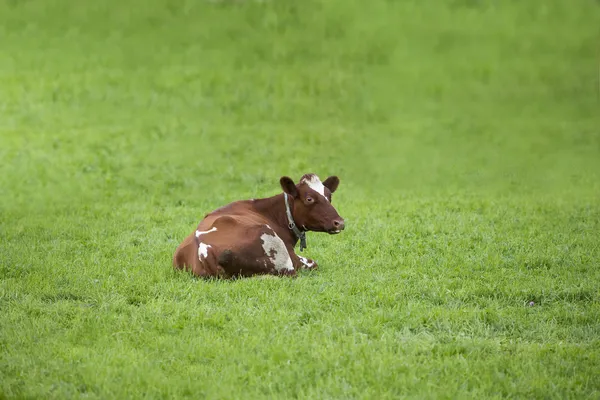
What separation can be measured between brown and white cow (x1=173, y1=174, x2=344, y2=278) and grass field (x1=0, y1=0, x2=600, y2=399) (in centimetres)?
32

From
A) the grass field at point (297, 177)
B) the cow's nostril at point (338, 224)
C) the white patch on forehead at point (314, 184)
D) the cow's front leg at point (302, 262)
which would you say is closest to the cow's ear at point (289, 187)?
the white patch on forehead at point (314, 184)

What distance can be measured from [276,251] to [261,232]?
325mm

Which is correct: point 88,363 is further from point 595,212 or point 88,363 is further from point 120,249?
point 595,212

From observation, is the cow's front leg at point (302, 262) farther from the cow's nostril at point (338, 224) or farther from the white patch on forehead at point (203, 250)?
the white patch on forehead at point (203, 250)

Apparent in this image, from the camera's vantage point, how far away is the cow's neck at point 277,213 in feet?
42.7

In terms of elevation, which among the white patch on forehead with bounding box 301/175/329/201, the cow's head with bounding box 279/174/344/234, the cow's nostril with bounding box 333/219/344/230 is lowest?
the cow's nostril with bounding box 333/219/344/230

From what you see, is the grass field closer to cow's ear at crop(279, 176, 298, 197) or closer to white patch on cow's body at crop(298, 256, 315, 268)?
white patch on cow's body at crop(298, 256, 315, 268)

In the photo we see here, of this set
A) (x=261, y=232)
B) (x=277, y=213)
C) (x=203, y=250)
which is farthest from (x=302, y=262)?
(x=203, y=250)

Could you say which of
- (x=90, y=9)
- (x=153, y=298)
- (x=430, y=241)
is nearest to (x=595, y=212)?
(x=430, y=241)

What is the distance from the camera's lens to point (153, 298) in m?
11.1

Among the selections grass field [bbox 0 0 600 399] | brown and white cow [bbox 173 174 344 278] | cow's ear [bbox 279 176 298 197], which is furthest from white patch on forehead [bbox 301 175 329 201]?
grass field [bbox 0 0 600 399]

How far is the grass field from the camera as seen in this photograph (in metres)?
8.92

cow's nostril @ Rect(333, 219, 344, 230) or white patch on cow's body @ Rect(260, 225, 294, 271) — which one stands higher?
cow's nostril @ Rect(333, 219, 344, 230)

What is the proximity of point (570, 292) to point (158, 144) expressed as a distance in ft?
62.2
